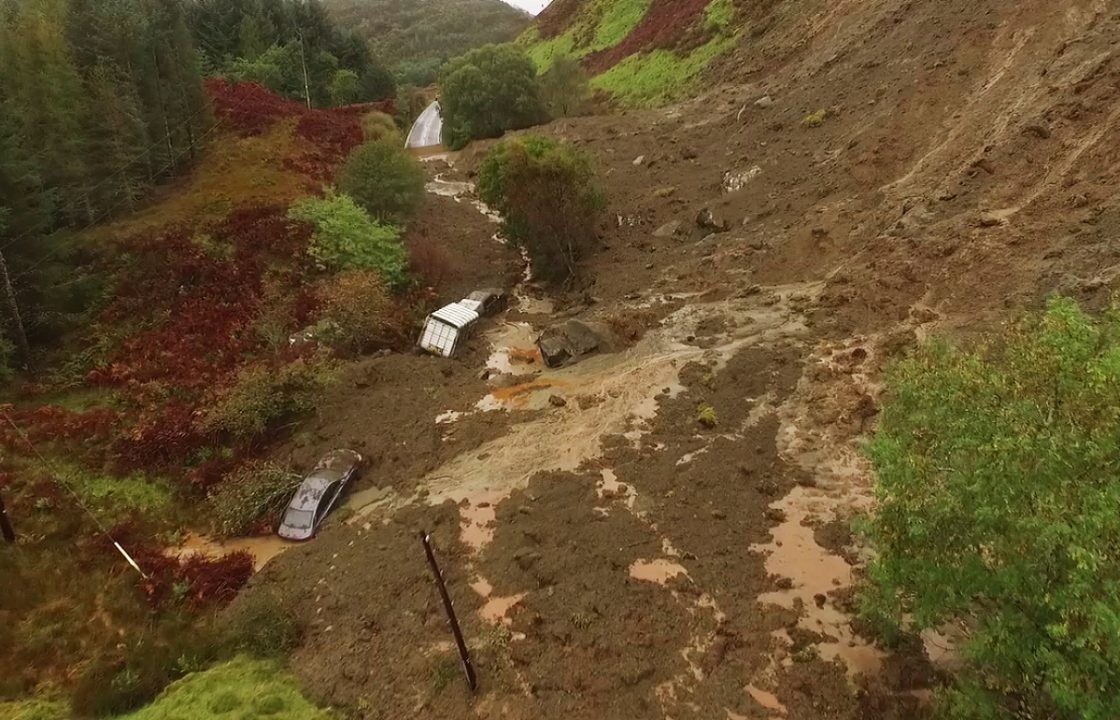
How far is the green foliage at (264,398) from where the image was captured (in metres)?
20.3

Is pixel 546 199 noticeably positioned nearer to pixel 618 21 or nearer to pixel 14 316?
pixel 14 316

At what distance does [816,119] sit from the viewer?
109 ft

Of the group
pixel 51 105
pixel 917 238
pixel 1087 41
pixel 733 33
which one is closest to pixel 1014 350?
pixel 917 238

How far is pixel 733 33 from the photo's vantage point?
48.3m

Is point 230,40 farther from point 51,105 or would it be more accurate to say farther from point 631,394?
point 631,394

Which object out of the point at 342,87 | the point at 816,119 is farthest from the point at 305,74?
the point at 816,119

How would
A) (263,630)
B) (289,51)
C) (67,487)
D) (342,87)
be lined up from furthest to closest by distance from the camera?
(342,87) → (289,51) → (67,487) → (263,630)

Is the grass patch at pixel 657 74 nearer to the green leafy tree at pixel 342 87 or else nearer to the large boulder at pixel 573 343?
the green leafy tree at pixel 342 87

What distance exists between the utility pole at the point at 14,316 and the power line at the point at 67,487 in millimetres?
3479

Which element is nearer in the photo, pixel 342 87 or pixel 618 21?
pixel 342 87

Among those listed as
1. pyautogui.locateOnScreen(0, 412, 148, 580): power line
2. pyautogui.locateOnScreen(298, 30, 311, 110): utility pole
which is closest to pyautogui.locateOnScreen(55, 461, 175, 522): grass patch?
pyautogui.locateOnScreen(0, 412, 148, 580): power line

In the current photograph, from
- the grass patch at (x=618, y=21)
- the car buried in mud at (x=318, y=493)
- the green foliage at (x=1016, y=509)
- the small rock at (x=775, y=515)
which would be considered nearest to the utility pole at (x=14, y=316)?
the car buried in mud at (x=318, y=493)

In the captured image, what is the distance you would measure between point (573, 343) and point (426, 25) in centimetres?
13996

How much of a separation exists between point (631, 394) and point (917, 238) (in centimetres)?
1148
